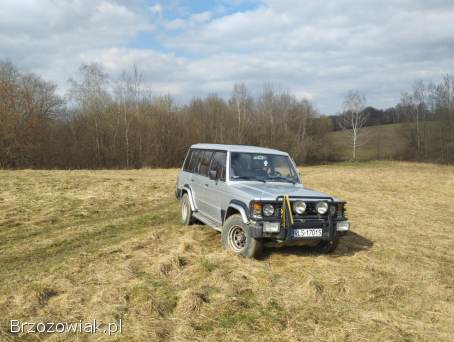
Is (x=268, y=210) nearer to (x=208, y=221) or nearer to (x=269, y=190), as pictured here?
(x=269, y=190)

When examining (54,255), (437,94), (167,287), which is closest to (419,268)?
(167,287)

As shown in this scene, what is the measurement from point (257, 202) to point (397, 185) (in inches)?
656

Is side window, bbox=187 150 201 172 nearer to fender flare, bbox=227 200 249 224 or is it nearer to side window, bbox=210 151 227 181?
side window, bbox=210 151 227 181

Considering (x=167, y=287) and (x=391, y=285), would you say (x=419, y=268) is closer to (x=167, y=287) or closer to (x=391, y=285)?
(x=391, y=285)

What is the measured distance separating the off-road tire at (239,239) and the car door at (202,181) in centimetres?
134

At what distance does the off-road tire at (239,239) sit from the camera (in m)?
6.20

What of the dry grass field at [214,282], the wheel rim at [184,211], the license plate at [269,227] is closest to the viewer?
the dry grass field at [214,282]

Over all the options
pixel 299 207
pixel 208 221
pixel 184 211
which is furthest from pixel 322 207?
pixel 184 211

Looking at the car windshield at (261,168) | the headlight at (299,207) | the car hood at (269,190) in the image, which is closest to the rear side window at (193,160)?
the car windshield at (261,168)

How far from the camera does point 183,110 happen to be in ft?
161

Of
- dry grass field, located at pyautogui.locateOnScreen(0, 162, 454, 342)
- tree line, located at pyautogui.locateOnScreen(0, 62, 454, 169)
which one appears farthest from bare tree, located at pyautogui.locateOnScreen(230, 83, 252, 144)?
dry grass field, located at pyautogui.locateOnScreen(0, 162, 454, 342)

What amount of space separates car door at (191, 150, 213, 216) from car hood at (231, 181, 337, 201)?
4.04ft

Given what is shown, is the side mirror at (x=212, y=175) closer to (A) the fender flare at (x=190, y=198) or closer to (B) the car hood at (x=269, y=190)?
(B) the car hood at (x=269, y=190)

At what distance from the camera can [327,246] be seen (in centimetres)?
691
